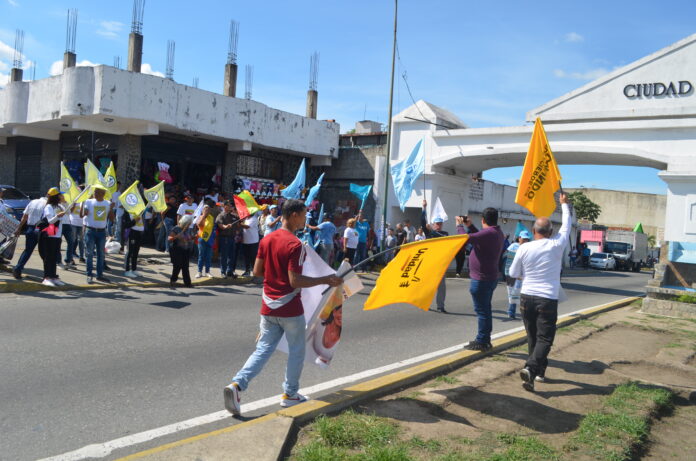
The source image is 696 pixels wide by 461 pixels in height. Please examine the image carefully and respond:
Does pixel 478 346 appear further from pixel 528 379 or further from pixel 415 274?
pixel 415 274

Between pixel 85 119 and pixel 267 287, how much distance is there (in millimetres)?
16123

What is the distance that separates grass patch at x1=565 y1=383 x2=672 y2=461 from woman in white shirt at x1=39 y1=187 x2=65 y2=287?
30.3 feet

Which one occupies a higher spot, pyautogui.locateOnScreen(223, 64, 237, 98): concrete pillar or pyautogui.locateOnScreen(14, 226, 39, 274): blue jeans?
pyautogui.locateOnScreen(223, 64, 237, 98): concrete pillar

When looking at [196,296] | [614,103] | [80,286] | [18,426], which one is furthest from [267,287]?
[614,103]

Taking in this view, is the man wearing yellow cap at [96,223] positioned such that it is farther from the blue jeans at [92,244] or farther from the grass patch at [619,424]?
the grass patch at [619,424]

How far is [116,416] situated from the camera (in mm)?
4445

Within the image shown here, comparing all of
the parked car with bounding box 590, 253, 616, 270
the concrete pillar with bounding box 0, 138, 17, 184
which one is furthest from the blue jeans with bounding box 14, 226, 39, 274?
the parked car with bounding box 590, 253, 616, 270

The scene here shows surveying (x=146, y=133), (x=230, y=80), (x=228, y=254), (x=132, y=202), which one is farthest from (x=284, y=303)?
(x=230, y=80)

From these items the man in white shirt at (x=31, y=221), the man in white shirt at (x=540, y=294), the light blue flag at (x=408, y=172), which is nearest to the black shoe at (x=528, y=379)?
the man in white shirt at (x=540, y=294)

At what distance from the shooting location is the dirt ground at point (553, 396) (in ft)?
14.7

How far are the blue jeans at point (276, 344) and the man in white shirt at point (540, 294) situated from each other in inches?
97.5

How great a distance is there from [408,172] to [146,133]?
899cm

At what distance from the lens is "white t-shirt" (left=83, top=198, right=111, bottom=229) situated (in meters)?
10.9

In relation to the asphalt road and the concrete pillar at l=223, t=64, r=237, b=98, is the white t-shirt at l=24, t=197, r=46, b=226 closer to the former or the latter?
the asphalt road
